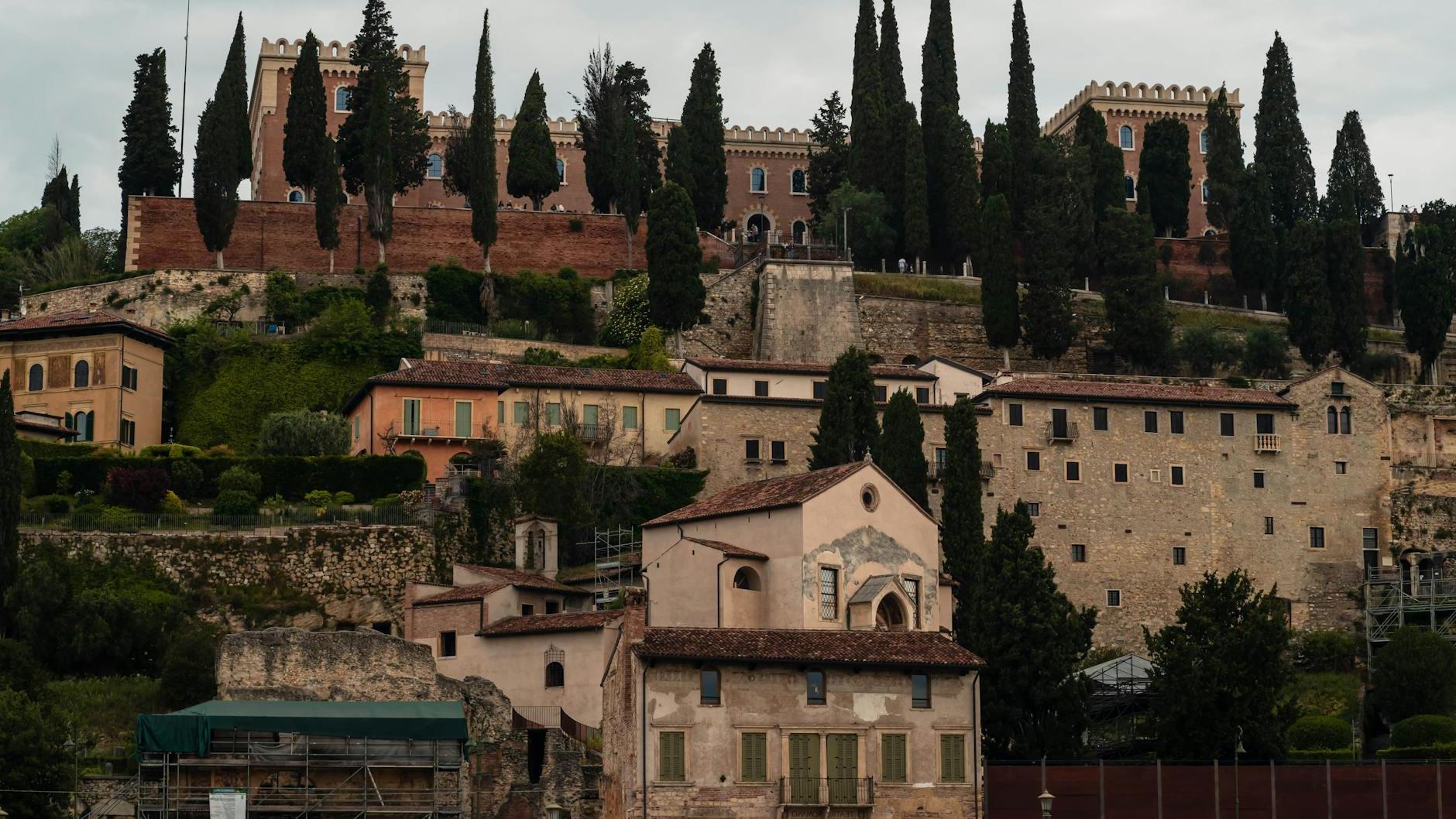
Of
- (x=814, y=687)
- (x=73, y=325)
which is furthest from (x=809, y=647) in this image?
(x=73, y=325)

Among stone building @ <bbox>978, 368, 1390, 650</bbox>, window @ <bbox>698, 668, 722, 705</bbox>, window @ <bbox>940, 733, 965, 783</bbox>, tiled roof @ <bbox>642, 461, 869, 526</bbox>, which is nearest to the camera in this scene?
window @ <bbox>698, 668, 722, 705</bbox>

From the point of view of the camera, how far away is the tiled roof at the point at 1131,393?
75.3 metres

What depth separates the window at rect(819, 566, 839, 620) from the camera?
5438cm

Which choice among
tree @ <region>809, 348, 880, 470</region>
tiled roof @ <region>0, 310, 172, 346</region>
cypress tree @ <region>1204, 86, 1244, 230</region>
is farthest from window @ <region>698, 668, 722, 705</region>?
cypress tree @ <region>1204, 86, 1244, 230</region>

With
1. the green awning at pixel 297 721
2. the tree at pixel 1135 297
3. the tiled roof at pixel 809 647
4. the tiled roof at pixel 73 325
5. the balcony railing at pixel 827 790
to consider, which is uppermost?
the tree at pixel 1135 297

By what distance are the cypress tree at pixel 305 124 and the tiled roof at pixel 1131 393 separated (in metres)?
30.0

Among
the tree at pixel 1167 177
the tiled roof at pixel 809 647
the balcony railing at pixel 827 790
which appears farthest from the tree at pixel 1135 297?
the balcony railing at pixel 827 790

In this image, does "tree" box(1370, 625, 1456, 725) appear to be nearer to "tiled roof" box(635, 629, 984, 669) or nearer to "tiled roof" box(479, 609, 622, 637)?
"tiled roof" box(635, 629, 984, 669)

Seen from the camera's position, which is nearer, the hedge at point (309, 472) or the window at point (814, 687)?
the window at point (814, 687)

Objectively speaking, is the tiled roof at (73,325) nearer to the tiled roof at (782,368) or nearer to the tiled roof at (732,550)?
the tiled roof at (782,368)

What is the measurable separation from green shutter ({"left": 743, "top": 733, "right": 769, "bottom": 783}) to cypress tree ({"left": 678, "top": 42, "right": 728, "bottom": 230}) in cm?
5194

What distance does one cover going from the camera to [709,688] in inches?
1861

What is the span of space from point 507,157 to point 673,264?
27.1 meters

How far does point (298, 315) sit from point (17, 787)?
3865cm
